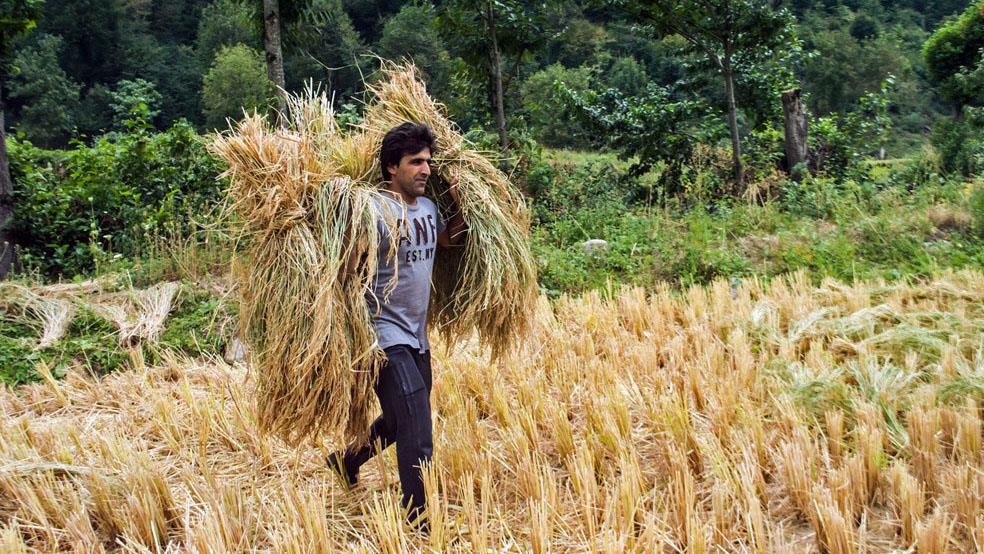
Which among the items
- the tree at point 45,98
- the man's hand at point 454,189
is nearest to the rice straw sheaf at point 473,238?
the man's hand at point 454,189

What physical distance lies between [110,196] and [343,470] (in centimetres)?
619

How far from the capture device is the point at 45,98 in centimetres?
3450

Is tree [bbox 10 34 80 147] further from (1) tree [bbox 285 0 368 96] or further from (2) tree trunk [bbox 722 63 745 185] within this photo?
(2) tree trunk [bbox 722 63 745 185]

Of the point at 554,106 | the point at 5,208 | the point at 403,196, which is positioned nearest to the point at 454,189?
the point at 403,196

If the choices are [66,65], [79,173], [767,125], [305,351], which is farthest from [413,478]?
[66,65]

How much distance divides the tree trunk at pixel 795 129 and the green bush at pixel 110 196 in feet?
23.4

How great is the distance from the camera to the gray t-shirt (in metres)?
2.84

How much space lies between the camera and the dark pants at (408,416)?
274 cm

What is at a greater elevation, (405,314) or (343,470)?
(405,314)

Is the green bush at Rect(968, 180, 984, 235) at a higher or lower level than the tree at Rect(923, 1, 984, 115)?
lower

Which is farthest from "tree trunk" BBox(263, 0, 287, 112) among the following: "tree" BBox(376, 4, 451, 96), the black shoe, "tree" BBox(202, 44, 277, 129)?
"tree" BBox(202, 44, 277, 129)

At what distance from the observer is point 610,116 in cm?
976

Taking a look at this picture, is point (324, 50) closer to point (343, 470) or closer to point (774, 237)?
point (774, 237)

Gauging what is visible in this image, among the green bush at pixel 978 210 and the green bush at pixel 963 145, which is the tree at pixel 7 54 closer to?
the green bush at pixel 978 210
